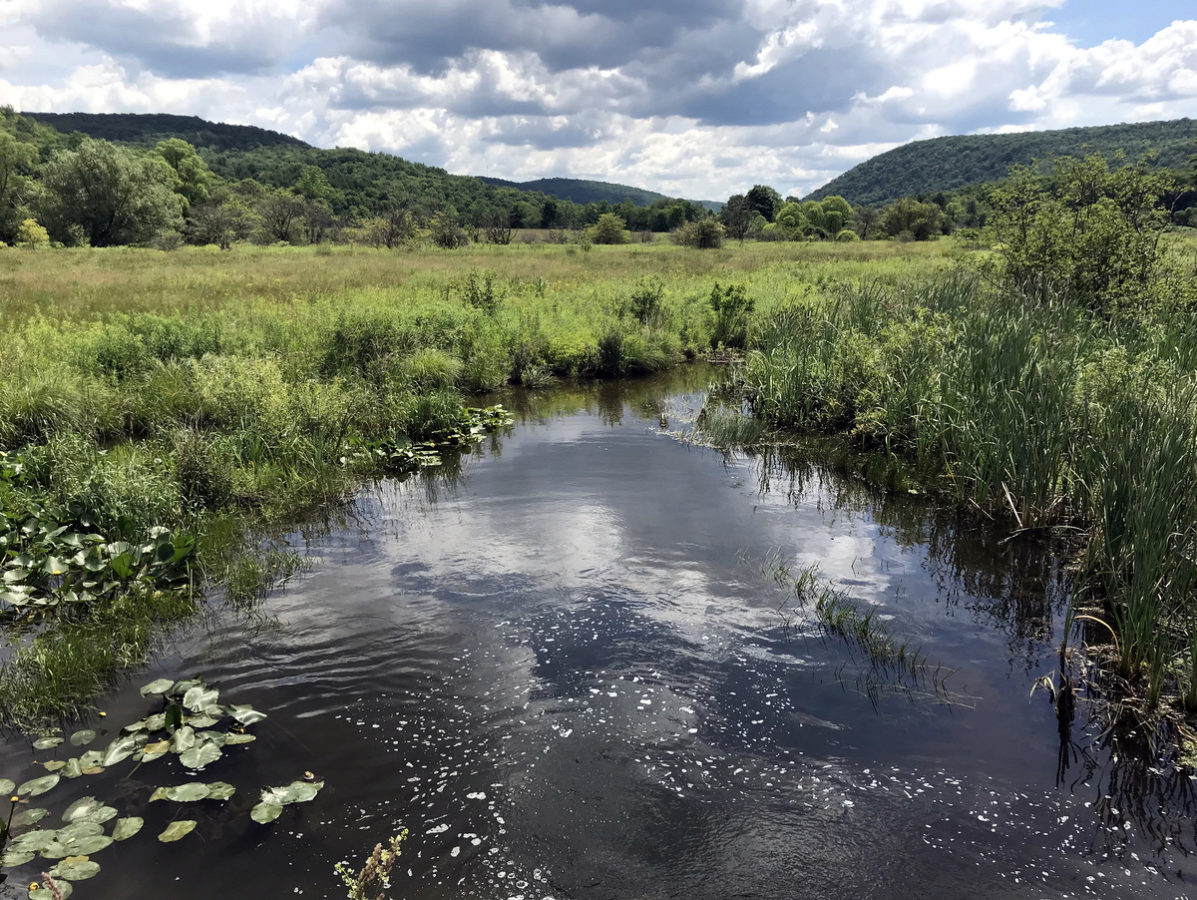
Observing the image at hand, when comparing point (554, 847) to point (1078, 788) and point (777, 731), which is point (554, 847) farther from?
point (1078, 788)

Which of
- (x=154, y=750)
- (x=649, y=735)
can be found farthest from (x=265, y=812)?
(x=649, y=735)

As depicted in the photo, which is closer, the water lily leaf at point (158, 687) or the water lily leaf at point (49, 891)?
the water lily leaf at point (49, 891)

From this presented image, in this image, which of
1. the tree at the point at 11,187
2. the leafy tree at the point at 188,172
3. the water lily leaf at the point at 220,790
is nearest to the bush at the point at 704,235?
the water lily leaf at the point at 220,790

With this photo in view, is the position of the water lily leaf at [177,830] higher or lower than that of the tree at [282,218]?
lower

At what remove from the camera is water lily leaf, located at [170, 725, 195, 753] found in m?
3.91

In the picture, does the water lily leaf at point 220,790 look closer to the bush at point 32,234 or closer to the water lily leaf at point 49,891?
the water lily leaf at point 49,891

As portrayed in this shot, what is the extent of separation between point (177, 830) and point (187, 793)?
23cm

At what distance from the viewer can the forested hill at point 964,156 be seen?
109 m

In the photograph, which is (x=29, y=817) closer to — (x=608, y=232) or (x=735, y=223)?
(x=608, y=232)

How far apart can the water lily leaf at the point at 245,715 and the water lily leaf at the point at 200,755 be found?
9.0 inches

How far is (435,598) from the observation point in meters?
5.93

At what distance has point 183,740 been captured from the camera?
3938 mm

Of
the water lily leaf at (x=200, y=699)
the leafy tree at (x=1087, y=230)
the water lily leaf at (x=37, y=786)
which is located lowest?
Result: the water lily leaf at (x=37, y=786)

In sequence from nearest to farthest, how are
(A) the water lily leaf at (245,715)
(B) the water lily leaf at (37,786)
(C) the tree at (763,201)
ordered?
(B) the water lily leaf at (37,786) < (A) the water lily leaf at (245,715) < (C) the tree at (763,201)
